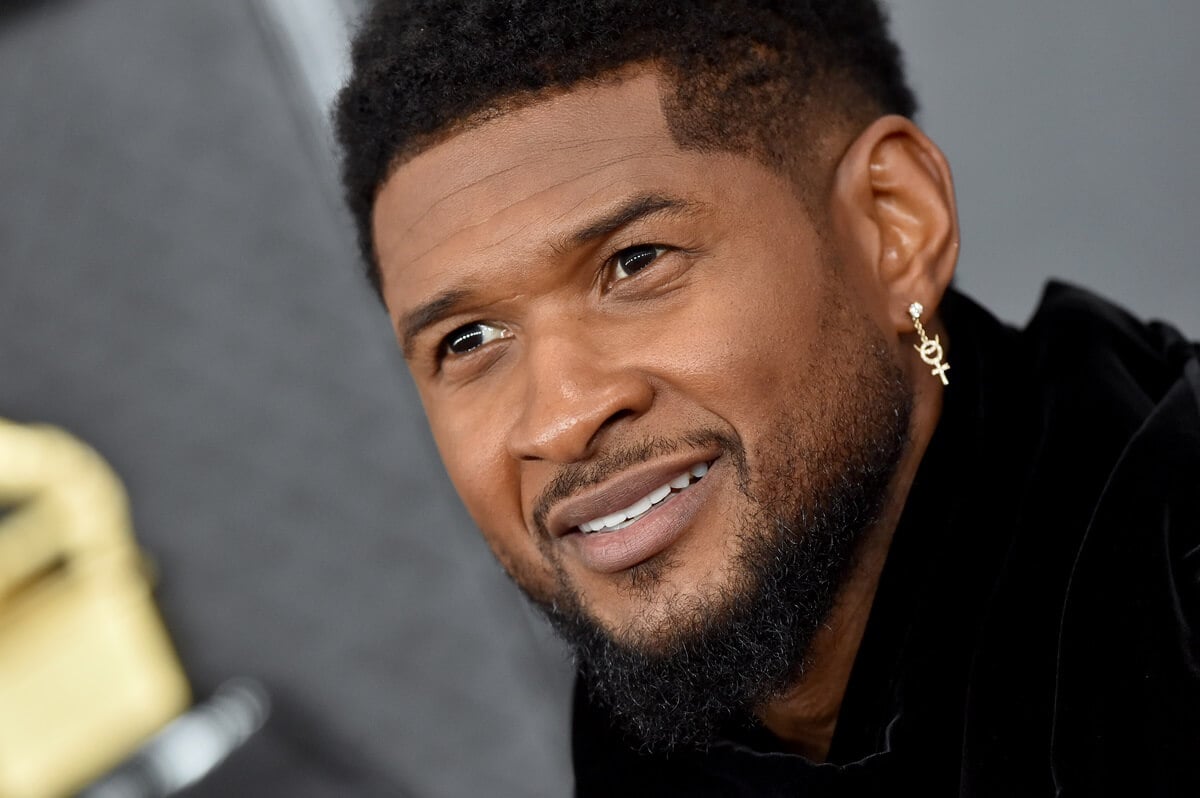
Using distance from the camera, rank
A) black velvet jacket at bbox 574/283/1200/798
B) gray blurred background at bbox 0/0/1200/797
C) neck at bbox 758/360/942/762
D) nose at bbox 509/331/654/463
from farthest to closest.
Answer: gray blurred background at bbox 0/0/1200/797 < neck at bbox 758/360/942/762 < nose at bbox 509/331/654/463 < black velvet jacket at bbox 574/283/1200/798

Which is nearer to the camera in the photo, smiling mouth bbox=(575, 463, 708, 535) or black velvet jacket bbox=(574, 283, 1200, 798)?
black velvet jacket bbox=(574, 283, 1200, 798)

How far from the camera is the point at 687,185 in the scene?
1571mm

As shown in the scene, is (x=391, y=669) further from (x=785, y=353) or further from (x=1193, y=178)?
(x=1193, y=178)

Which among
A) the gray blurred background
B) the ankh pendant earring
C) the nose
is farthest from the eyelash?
the gray blurred background

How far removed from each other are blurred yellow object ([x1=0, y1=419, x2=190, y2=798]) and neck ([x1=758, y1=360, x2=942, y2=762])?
2.02 m

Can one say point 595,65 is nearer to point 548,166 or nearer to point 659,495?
point 548,166

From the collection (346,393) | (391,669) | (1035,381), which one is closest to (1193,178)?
(1035,381)

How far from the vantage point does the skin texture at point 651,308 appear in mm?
1550

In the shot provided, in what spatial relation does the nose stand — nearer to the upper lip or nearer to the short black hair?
the upper lip

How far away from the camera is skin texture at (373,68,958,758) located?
1.55m

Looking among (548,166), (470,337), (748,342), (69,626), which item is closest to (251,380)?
(69,626)

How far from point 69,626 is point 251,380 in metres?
0.78

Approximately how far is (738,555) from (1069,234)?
1365mm

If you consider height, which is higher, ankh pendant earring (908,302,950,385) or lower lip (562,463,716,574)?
ankh pendant earring (908,302,950,385)
